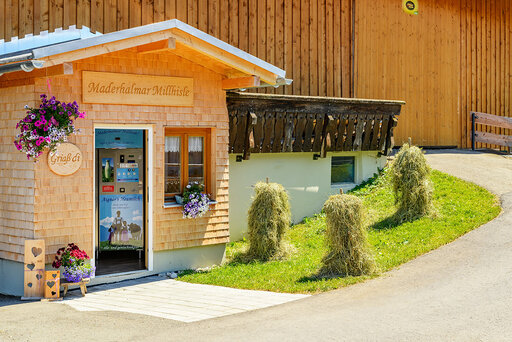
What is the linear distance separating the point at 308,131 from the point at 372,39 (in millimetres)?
4883

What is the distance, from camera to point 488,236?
1200cm

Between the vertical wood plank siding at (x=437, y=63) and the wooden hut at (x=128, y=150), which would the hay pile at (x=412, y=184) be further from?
the vertical wood plank siding at (x=437, y=63)

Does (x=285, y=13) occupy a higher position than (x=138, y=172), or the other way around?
(x=285, y=13)

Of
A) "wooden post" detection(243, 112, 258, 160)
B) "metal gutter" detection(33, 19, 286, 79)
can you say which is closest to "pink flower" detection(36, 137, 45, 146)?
"metal gutter" detection(33, 19, 286, 79)

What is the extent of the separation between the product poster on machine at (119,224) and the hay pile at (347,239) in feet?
13.3

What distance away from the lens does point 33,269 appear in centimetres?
996

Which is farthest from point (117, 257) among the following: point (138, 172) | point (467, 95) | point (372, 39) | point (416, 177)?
point (467, 95)

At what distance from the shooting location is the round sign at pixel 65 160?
1030 centimetres

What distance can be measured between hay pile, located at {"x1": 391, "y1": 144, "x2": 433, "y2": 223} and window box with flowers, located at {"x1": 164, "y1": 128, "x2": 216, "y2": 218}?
391cm

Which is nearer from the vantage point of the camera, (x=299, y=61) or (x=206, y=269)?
(x=206, y=269)

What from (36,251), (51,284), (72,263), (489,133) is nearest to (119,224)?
(72,263)

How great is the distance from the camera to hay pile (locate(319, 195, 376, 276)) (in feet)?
34.4

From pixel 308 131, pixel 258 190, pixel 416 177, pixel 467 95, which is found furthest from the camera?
pixel 467 95

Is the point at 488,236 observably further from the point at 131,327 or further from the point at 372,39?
the point at 372,39
